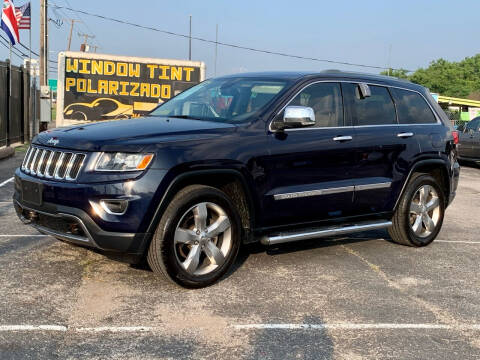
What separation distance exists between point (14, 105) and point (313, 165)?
14797mm

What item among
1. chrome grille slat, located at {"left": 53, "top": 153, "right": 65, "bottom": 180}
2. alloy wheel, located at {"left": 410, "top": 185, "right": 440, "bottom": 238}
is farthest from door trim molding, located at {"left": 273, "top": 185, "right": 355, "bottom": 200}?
chrome grille slat, located at {"left": 53, "top": 153, "right": 65, "bottom": 180}

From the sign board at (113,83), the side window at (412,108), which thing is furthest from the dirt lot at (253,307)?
the sign board at (113,83)

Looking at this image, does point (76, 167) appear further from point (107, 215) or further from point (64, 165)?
point (107, 215)

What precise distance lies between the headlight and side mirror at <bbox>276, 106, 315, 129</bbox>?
1356mm

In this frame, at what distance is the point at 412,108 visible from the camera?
21.0ft

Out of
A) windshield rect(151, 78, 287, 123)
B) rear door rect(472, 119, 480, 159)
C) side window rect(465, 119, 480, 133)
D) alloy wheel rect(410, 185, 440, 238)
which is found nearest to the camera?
windshield rect(151, 78, 287, 123)

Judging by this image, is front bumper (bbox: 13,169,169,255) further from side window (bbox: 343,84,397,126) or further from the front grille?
side window (bbox: 343,84,397,126)

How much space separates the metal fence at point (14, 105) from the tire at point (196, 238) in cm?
1281

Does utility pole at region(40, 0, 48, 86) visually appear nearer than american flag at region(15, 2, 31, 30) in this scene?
No

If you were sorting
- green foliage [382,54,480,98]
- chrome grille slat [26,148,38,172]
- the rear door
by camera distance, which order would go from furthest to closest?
green foliage [382,54,480,98] < the rear door < chrome grille slat [26,148,38,172]

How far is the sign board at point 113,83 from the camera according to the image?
18.6m

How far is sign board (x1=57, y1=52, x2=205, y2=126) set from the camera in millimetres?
18625

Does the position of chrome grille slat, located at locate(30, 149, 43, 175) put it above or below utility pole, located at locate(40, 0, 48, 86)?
below

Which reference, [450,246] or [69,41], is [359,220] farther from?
[69,41]
